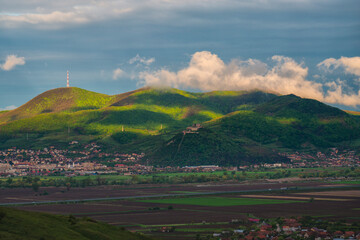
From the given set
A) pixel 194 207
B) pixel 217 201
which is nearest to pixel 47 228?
pixel 194 207

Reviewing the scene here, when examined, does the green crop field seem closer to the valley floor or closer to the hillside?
the valley floor

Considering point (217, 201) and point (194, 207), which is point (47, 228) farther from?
point (217, 201)

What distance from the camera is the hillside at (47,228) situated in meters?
60.3

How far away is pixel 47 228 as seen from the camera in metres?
64.4

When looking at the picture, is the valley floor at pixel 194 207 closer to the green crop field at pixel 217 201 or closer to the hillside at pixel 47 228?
the green crop field at pixel 217 201

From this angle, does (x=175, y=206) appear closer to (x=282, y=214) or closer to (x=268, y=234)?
(x=282, y=214)

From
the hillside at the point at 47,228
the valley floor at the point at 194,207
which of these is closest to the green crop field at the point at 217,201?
the valley floor at the point at 194,207

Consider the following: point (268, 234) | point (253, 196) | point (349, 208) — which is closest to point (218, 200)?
point (253, 196)

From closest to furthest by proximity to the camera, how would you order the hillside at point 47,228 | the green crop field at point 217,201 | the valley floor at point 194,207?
the hillside at point 47,228
the valley floor at point 194,207
the green crop field at point 217,201

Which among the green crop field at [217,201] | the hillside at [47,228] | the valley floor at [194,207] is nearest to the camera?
the hillside at [47,228]

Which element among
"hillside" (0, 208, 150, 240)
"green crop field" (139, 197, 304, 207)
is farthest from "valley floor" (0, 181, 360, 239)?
"hillside" (0, 208, 150, 240)

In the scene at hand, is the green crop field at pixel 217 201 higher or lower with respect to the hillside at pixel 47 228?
lower

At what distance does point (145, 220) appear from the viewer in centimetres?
12788

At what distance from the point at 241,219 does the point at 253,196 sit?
53493mm
